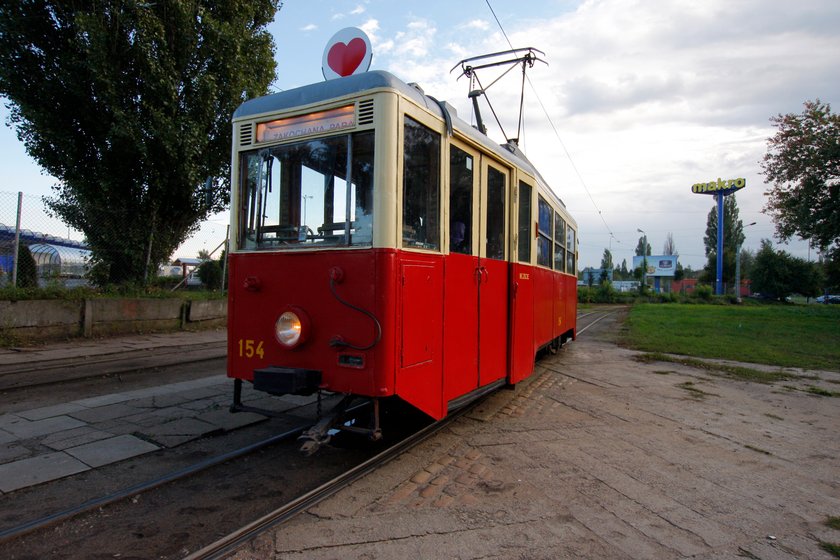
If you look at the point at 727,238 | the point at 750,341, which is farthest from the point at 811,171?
the point at 727,238

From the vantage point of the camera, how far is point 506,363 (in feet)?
19.8

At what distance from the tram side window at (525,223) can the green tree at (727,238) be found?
219 feet

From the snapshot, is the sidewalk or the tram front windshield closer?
the tram front windshield

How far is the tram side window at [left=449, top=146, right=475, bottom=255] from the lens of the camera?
4.78 m

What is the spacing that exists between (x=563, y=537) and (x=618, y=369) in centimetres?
736

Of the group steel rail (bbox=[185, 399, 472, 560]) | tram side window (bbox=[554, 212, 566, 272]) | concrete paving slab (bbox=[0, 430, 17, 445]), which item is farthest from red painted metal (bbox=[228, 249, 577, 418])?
tram side window (bbox=[554, 212, 566, 272])

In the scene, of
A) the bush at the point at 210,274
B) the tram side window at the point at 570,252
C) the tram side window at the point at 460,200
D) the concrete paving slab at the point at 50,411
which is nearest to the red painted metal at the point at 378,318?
the tram side window at the point at 460,200

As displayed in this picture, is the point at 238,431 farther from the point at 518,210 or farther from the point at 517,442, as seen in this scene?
the point at 518,210

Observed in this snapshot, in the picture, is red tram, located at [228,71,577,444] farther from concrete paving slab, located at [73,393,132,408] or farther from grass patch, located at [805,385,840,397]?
grass patch, located at [805,385,840,397]

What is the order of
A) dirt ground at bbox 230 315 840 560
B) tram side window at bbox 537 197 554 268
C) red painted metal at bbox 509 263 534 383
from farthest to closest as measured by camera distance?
tram side window at bbox 537 197 554 268 < red painted metal at bbox 509 263 534 383 < dirt ground at bbox 230 315 840 560

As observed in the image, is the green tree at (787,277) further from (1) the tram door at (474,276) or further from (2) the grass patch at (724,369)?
(1) the tram door at (474,276)

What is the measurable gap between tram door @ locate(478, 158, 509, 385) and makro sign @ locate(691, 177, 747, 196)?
63.7 meters

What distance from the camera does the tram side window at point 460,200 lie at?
478cm

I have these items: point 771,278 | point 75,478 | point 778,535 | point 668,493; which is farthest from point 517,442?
point 771,278
